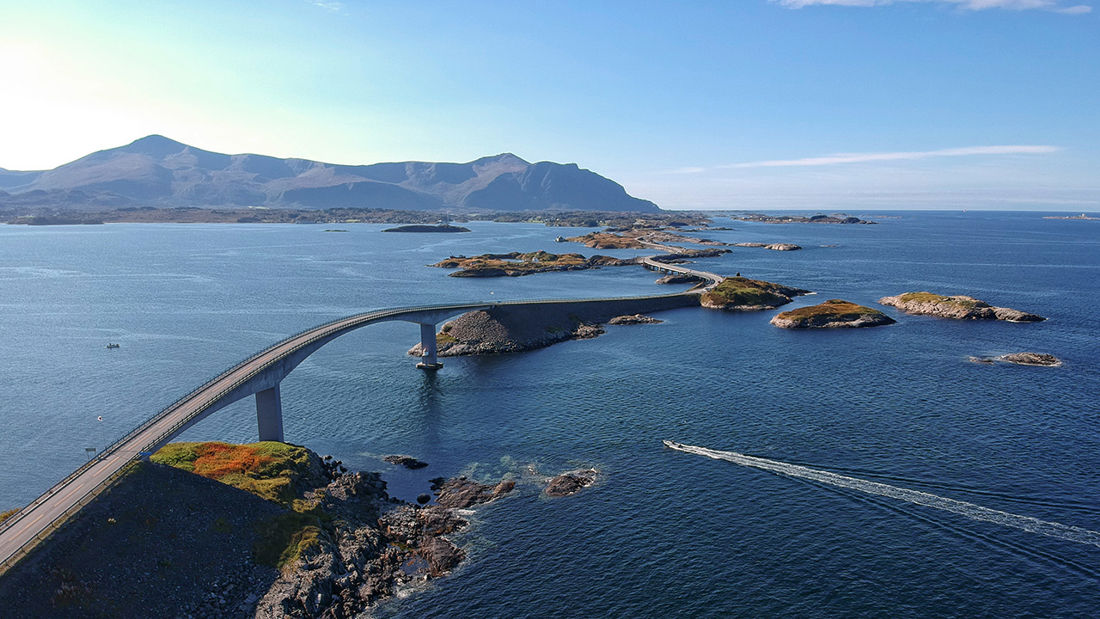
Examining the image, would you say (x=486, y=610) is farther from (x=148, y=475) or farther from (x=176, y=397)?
(x=176, y=397)

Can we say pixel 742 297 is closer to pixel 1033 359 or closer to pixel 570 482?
pixel 1033 359

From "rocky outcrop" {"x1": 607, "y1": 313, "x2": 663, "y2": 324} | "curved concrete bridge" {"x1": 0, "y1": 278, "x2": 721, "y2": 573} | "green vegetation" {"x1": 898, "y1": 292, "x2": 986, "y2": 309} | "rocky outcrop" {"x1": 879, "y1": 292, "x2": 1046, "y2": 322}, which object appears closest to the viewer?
"curved concrete bridge" {"x1": 0, "y1": 278, "x2": 721, "y2": 573}

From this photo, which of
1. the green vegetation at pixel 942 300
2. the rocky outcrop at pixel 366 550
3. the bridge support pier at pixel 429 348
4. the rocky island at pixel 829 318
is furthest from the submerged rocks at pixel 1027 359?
the bridge support pier at pixel 429 348

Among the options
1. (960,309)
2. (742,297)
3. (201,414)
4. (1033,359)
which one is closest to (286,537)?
(201,414)

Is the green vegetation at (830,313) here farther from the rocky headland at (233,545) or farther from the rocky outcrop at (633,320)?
the rocky headland at (233,545)

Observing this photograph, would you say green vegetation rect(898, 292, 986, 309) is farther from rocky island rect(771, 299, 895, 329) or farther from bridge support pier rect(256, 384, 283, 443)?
bridge support pier rect(256, 384, 283, 443)

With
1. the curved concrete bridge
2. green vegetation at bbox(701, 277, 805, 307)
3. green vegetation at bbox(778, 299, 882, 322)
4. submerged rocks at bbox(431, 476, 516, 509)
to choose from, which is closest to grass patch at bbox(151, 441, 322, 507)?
the curved concrete bridge

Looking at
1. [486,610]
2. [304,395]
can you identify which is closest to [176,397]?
[304,395]
